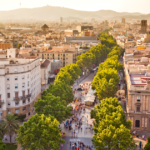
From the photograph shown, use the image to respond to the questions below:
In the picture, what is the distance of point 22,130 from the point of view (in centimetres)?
3734

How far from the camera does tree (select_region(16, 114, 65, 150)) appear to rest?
3572cm

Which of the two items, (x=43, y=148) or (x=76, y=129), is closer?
(x=43, y=148)

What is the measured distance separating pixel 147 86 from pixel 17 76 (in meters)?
25.3

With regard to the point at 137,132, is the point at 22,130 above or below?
above

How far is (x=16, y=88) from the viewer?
55438 mm

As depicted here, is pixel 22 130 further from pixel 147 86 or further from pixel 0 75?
pixel 147 86

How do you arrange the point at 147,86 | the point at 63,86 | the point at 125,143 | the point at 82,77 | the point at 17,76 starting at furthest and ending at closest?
1. the point at 82,77
2. the point at 63,86
3. the point at 17,76
4. the point at 147,86
5. the point at 125,143

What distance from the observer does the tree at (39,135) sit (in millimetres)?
35719

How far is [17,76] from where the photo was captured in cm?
5538

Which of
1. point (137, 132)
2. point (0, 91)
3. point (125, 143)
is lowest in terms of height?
point (137, 132)

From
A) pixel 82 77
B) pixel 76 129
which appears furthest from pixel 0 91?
pixel 82 77

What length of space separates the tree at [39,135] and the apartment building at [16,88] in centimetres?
1761

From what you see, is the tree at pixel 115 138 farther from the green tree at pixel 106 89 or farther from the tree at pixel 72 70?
the tree at pixel 72 70

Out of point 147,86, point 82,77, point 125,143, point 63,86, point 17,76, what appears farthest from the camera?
point 82,77
